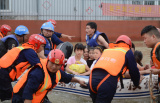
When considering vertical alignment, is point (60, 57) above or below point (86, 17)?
below

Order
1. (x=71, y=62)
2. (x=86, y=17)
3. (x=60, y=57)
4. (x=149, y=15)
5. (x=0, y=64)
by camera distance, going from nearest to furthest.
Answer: (x=60, y=57) → (x=0, y=64) → (x=71, y=62) → (x=86, y=17) → (x=149, y=15)

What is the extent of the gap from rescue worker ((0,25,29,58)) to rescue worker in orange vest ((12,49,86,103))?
78.7 inches

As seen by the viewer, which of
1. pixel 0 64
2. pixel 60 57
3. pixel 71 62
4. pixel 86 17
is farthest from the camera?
pixel 86 17

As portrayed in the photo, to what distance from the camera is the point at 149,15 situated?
15.5 meters

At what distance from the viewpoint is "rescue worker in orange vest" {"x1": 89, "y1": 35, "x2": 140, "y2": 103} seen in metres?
3.50

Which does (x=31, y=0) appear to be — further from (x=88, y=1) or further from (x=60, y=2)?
(x=88, y=1)

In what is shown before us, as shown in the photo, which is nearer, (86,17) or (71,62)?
(71,62)

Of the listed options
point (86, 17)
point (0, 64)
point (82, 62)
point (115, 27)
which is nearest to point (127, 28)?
point (115, 27)

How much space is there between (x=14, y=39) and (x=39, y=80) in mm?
2460

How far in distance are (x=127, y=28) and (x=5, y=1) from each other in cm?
692

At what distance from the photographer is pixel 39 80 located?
11.2ft

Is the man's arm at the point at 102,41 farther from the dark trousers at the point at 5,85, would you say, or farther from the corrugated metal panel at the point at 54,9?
the corrugated metal panel at the point at 54,9

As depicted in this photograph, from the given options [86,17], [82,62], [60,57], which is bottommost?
[82,62]

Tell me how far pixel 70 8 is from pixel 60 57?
10707mm
